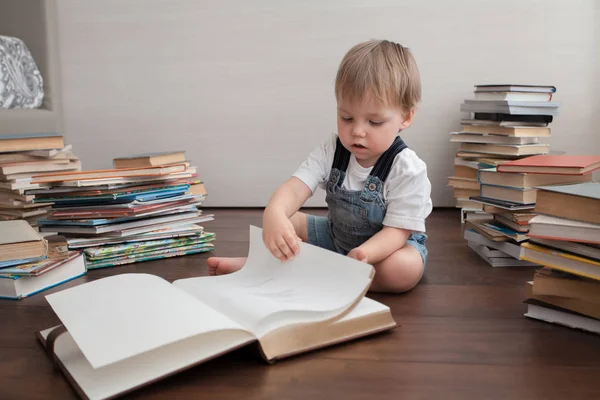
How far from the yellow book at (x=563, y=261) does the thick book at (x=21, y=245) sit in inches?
36.5

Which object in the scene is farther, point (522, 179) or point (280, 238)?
point (522, 179)

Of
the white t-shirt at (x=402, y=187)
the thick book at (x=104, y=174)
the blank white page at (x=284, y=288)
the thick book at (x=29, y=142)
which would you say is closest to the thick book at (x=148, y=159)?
the thick book at (x=104, y=174)

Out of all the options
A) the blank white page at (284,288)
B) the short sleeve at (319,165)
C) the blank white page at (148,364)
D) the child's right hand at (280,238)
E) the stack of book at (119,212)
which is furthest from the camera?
the stack of book at (119,212)

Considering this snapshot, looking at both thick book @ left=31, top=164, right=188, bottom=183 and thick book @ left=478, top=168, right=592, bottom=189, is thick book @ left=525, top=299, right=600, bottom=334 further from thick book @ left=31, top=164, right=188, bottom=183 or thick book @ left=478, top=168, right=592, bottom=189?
thick book @ left=31, top=164, right=188, bottom=183

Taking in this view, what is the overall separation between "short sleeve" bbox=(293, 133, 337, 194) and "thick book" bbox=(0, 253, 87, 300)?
529 mm

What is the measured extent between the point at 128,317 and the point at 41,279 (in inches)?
20.2

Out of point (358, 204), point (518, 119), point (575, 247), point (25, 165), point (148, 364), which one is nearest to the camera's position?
point (148, 364)

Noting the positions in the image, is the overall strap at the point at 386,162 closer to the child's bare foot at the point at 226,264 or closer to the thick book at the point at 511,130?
the child's bare foot at the point at 226,264

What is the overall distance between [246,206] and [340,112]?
3.65 feet

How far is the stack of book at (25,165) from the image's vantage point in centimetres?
167

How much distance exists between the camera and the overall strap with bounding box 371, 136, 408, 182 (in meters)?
1.18

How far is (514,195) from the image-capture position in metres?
1.29

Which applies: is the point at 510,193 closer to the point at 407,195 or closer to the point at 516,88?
the point at 407,195

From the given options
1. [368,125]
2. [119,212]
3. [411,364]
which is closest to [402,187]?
[368,125]
